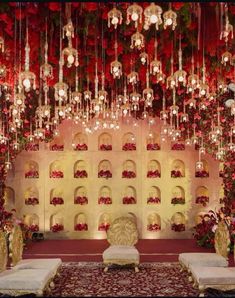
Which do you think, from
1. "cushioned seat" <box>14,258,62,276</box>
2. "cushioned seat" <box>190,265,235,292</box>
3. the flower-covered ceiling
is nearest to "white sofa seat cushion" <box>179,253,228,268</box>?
"cushioned seat" <box>190,265,235,292</box>

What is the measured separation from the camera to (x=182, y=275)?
27.1ft

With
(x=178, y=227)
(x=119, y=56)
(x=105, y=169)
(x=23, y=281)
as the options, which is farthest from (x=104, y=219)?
(x=23, y=281)

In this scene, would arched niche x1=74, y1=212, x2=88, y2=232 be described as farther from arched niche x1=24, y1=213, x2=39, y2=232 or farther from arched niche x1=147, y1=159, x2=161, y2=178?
arched niche x1=147, y1=159, x2=161, y2=178

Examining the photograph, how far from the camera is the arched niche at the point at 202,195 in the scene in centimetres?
1299

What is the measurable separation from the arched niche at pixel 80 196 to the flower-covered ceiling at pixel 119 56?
6.40 ft

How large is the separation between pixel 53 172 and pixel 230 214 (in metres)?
4.80

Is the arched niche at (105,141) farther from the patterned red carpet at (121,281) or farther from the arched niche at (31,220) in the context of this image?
the patterned red carpet at (121,281)

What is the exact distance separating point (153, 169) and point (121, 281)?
588cm

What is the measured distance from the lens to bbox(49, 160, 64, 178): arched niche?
42.9 feet

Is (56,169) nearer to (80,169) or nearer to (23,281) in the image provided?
(80,169)

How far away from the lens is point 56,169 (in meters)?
13.4

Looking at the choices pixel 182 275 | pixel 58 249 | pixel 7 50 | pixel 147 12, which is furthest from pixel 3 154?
pixel 147 12

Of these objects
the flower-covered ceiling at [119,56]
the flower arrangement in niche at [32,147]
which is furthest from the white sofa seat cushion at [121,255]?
the flower arrangement in niche at [32,147]

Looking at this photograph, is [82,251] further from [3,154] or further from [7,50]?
[7,50]
